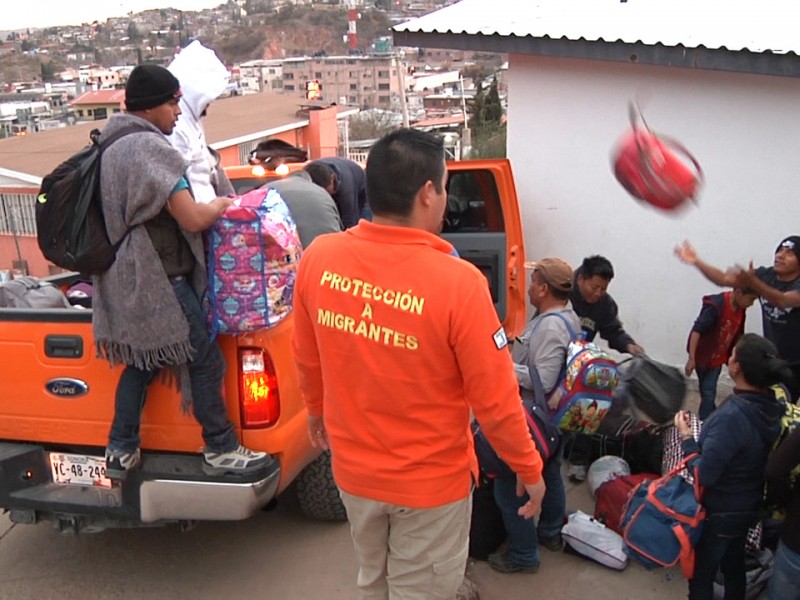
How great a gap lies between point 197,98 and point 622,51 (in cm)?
343

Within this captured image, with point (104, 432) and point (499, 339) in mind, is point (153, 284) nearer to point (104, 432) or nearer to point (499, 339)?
point (104, 432)

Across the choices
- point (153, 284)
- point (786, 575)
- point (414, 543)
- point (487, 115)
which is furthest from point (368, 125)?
point (414, 543)

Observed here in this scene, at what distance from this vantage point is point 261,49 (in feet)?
314

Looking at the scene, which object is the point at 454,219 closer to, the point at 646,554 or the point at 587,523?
the point at 587,523

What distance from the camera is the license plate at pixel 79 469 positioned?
3.57 meters

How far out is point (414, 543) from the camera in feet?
8.26

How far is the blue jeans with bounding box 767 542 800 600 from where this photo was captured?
304 centimetres

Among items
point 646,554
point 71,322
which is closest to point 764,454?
point 646,554

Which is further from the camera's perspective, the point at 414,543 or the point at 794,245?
the point at 794,245

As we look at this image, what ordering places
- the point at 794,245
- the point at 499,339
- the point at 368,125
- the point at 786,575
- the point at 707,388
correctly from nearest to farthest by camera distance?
the point at 499,339
the point at 786,575
the point at 794,245
the point at 707,388
the point at 368,125

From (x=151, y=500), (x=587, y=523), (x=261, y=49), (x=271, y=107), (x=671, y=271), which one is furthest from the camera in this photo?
(x=261, y=49)

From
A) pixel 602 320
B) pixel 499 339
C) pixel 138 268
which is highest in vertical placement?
pixel 499 339

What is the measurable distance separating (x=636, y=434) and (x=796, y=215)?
2287mm

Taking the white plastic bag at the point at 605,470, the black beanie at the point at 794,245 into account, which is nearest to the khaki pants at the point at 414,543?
the white plastic bag at the point at 605,470
